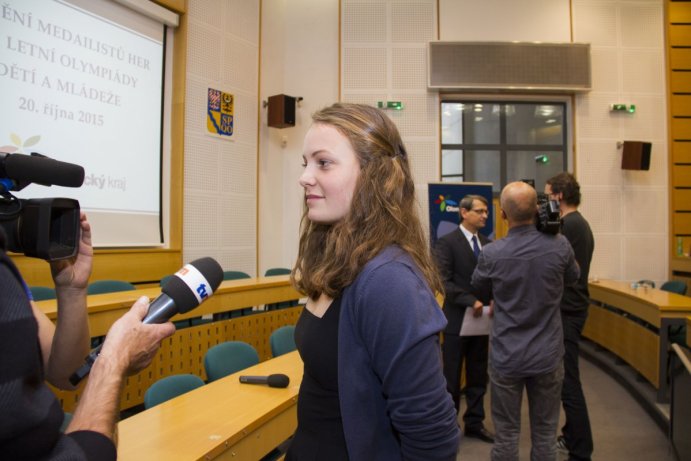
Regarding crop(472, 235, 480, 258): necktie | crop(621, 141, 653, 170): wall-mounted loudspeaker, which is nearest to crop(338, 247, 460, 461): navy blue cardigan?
crop(472, 235, 480, 258): necktie

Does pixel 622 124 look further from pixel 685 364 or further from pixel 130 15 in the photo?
pixel 130 15

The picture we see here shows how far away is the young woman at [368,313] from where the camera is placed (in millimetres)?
881

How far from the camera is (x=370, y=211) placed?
1.01 meters

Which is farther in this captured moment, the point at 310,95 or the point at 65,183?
the point at 310,95

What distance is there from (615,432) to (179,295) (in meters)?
3.64

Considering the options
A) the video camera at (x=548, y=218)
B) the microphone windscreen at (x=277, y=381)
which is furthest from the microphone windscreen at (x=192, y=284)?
the video camera at (x=548, y=218)

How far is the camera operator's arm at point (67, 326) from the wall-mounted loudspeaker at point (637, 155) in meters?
7.15

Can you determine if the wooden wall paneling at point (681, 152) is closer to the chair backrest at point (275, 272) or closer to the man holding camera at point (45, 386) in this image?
the chair backrest at point (275, 272)

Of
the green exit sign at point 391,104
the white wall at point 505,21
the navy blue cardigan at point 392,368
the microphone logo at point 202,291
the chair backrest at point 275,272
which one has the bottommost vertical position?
the chair backrest at point 275,272

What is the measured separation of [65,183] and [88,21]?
443 centimetres

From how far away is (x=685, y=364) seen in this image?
7.89 ft

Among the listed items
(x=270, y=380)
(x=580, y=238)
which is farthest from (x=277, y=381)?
(x=580, y=238)

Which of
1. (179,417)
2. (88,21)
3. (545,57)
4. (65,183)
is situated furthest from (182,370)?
(545,57)

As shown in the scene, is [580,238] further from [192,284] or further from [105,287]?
[105,287]
